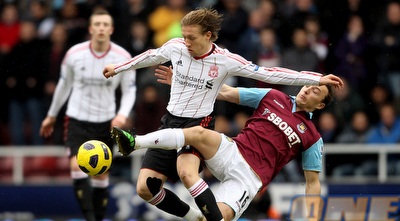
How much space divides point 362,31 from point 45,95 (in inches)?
185

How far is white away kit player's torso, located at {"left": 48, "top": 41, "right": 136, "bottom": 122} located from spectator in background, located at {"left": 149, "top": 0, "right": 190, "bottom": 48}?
148 inches

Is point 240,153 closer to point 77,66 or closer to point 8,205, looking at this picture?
point 77,66

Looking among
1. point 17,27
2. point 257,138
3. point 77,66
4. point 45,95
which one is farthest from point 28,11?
point 257,138

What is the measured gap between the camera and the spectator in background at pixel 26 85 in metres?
15.8

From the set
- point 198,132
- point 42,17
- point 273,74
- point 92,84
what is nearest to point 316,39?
point 42,17

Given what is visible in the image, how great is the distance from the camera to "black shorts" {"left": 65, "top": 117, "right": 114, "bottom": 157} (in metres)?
12.1

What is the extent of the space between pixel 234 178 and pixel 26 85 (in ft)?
20.8

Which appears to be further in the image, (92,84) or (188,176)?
(92,84)

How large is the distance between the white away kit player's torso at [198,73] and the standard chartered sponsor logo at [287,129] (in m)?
0.51

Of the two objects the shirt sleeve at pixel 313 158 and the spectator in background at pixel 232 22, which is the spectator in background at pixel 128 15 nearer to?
the spectator in background at pixel 232 22

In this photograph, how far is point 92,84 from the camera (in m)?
12.1

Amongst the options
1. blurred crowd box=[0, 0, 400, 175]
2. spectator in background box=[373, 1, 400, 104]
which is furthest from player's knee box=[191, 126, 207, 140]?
spectator in background box=[373, 1, 400, 104]

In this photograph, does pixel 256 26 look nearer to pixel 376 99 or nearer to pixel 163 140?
pixel 376 99

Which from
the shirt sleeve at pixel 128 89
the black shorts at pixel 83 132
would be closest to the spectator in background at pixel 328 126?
the shirt sleeve at pixel 128 89
